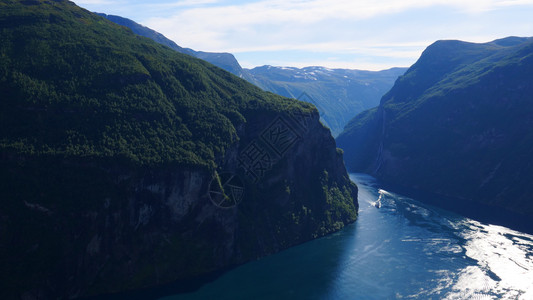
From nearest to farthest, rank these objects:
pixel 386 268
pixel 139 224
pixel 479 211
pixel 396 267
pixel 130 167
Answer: pixel 130 167 → pixel 139 224 → pixel 386 268 → pixel 396 267 → pixel 479 211

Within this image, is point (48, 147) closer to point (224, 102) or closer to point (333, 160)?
point (224, 102)

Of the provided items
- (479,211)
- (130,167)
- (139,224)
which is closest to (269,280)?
(139,224)

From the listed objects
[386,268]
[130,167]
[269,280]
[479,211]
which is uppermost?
[130,167]

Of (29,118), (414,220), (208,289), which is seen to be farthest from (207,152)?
(414,220)

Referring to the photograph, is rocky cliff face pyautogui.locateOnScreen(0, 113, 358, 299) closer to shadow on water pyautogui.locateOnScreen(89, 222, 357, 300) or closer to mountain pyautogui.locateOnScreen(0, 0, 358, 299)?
mountain pyautogui.locateOnScreen(0, 0, 358, 299)

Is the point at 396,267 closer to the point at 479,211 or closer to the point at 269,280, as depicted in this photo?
the point at 269,280

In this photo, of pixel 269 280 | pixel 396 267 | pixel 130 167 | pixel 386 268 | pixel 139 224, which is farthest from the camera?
pixel 396 267

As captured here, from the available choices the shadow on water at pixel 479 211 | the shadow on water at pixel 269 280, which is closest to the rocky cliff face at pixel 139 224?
the shadow on water at pixel 269 280

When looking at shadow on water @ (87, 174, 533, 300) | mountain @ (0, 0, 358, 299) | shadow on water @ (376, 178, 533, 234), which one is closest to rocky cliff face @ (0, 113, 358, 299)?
mountain @ (0, 0, 358, 299)
